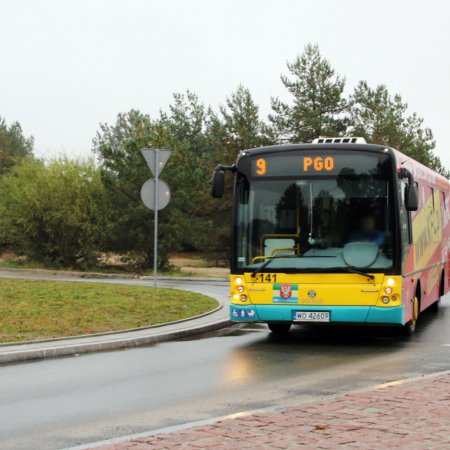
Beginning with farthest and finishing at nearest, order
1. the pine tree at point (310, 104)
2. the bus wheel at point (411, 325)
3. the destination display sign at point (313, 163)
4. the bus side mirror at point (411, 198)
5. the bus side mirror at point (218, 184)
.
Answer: the pine tree at point (310, 104) → the bus wheel at point (411, 325) → the bus side mirror at point (218, 184) → the destination display sign at point (313, 163) → the bus side mirror at point (411, 198)

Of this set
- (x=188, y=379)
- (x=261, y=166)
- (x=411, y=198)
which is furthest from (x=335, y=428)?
(x=261, y=166)

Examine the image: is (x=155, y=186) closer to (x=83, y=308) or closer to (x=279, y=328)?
(x=83, y=308)

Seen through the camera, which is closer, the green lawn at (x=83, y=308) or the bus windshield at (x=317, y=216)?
the bus windshield at (x=317, y=216)

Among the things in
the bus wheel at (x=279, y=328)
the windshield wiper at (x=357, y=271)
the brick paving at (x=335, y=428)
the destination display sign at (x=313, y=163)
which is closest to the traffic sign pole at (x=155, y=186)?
the bus wheel at (x=279, y=328)

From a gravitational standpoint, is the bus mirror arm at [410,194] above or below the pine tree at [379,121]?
below

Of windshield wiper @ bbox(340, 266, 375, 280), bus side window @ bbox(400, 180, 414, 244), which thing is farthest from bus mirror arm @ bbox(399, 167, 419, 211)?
windshield wiper @ bbox(340, 266, 375, 280)

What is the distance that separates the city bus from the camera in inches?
479

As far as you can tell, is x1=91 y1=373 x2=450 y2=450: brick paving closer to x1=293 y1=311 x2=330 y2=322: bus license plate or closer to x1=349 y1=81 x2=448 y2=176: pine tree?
x1=293 y1=311 x2=330 y2=322: bus license plate

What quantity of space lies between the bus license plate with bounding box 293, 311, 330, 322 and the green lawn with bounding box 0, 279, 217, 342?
3.12 meters

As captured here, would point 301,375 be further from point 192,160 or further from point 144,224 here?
point 192,160

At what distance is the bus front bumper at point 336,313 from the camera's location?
1207 centimetres

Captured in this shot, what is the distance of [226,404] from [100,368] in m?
2.88

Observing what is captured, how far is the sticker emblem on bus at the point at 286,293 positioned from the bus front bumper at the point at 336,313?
4.0 inches

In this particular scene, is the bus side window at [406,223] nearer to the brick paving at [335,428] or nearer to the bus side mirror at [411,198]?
the bus side mirror at [411,198]
